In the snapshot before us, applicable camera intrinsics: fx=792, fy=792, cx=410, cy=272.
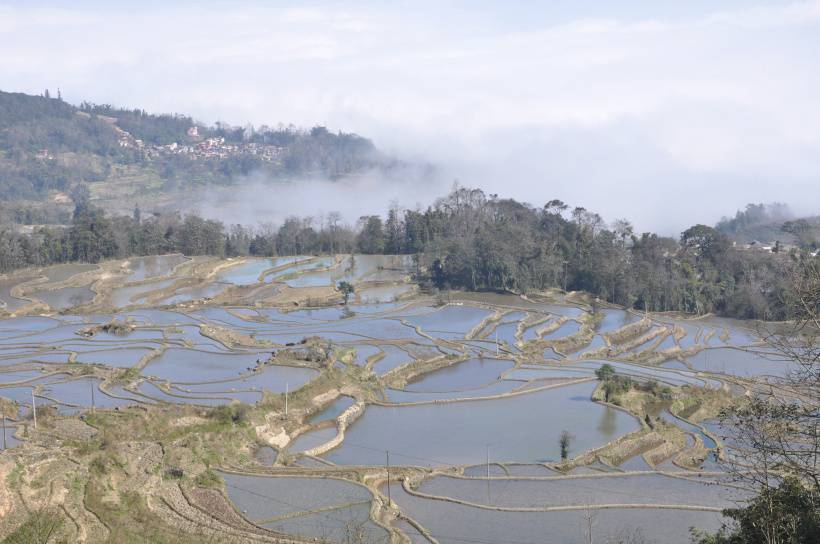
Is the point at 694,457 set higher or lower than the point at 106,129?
lower

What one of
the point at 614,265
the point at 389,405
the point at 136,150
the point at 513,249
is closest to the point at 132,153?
the point at 136,150

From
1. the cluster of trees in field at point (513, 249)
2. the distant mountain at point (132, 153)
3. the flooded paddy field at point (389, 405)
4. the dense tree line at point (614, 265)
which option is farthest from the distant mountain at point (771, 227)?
the distant mountain at point (132, 153)

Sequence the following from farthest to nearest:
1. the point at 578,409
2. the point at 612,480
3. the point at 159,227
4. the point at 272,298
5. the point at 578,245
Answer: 1. the point at 159,227
2. the point at 578,245
3. the point at 272,298
4. the point at 578,409
5. the point at 612,480

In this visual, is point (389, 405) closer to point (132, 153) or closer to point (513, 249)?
point (513, 249)

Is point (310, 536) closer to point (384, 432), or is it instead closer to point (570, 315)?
point (384, 432)

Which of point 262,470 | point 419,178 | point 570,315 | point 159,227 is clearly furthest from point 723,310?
point 419,178

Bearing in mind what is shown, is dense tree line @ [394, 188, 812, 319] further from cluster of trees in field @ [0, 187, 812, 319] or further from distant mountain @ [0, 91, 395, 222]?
distant mountain @ [0, 91, 395, 222]

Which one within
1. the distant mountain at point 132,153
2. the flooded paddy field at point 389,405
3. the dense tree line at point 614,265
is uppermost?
the distant mountain at point 132,153

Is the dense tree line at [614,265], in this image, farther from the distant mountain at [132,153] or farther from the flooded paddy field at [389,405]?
the distant mountain at [132,153]
